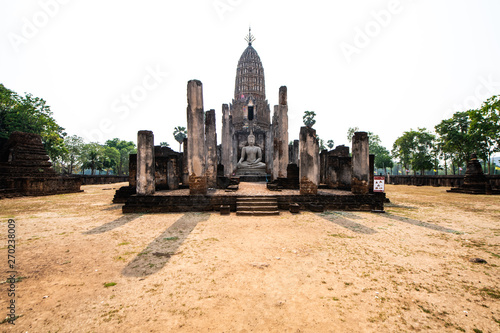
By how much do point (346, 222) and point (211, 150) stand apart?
25.9 feet

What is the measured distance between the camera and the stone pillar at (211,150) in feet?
38.0

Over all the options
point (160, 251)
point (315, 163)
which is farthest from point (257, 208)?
point (160, 251)

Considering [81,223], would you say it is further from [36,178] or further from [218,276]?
[36,178]

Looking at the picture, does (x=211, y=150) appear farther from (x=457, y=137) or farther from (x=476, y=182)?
(x=457, y=137)

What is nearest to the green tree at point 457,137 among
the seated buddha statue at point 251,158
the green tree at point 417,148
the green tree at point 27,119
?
the green tree at point 417,148

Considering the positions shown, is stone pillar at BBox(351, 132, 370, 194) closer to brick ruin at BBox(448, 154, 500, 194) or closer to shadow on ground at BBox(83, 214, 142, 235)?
shadow on ground at BBox(83, 214, 142, 235)

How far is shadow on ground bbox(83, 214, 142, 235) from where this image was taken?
5502 mm

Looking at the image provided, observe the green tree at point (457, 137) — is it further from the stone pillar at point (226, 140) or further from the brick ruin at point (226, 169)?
the stone pillar at point (226, 140)

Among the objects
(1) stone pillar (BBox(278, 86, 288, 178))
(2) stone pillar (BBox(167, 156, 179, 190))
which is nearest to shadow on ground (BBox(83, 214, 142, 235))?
(2) stone pillar (BBox(167, 156, 179, 190))

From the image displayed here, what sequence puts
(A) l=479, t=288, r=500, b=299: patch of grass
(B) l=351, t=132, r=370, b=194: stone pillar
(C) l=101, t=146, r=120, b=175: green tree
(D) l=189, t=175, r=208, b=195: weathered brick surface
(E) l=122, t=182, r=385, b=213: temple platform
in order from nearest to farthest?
(A) l=479, t=288, r=500, b=299: patch of grass < (E) l=122, t=182, r=385, b=213: temple platform < (D) l=189, t=175, r=208, b=195: weathered brick surface < (B) l=351, t=132, r=370, b=194: stone pillar < (C) l=101, t=146, r=120, b=175: green tree

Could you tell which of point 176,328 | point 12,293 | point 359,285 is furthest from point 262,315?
point 12,293

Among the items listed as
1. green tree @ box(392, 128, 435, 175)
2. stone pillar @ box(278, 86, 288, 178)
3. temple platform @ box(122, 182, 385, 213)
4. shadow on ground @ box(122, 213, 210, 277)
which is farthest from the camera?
green tree @ box(392, 128, 435, 175)

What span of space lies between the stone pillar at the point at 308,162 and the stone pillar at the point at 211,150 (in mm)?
4966

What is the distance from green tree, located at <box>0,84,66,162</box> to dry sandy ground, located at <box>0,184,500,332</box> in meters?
24.6
